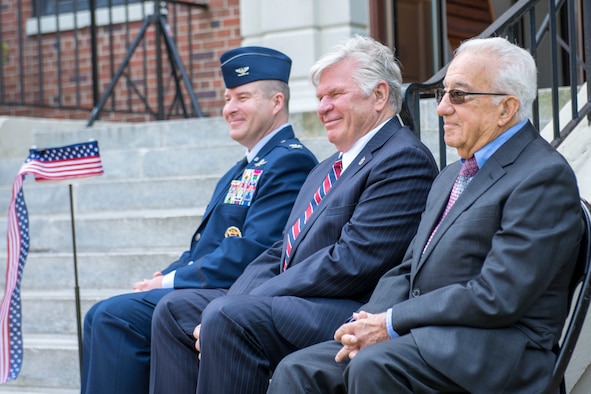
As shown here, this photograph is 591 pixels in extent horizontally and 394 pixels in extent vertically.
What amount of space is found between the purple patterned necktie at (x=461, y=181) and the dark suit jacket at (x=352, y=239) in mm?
326

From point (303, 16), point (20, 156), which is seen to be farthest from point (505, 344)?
point (20, 156)

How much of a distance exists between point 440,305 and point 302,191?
1.22 metres

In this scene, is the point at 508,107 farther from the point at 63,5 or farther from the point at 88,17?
the point at 63,5

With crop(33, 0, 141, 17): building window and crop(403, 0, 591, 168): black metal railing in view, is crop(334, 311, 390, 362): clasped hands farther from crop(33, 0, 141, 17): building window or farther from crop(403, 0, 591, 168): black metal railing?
crop(33, 0, 141, 17): building window

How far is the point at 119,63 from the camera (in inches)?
380

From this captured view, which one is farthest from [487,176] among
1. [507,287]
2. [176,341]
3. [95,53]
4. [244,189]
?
[95,53]

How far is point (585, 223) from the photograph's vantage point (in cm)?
293

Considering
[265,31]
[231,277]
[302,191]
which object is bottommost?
[231,277]

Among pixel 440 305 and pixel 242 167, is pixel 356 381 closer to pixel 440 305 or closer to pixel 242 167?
pixel 440 305

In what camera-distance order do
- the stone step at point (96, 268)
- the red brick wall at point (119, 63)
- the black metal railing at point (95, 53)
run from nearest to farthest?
the stone step at point (96, 268) < the black metal railing at point (95, 53) < the red brick wall at point (119, 63)

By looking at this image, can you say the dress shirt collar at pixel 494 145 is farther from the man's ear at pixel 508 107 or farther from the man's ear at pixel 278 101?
the man's ear at pixel 278 101

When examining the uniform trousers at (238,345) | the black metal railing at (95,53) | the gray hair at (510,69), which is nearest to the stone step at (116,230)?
the black metal railing at (95,53)

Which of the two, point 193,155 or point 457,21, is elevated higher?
point 457,21

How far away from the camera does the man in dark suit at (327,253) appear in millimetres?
3471
